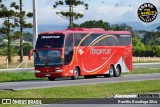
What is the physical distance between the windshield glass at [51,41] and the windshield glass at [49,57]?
41 cm

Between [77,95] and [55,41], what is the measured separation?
11.7 m

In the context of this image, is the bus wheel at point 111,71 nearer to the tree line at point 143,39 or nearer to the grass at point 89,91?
the grass at point 89,91

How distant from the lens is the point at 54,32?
1551 inches

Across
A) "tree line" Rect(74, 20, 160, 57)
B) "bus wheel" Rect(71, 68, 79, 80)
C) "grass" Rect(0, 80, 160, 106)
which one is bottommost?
"tree line" Rect(74, 20, 160, 57)


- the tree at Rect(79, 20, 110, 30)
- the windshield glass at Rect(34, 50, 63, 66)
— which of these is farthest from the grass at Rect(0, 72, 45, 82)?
the tree at Rect(79, 20, 110, 30)

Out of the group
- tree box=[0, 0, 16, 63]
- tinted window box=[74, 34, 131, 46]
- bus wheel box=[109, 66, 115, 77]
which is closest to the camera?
tinted window box=[74, 34, 131, 46]

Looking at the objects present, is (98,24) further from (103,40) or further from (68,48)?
(68,48)

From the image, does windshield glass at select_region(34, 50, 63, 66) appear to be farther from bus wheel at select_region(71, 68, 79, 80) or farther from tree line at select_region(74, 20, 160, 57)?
tree line at select_region(74, 20, 160, 57)

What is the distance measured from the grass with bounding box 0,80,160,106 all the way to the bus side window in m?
6.77

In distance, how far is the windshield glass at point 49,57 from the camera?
3878cm

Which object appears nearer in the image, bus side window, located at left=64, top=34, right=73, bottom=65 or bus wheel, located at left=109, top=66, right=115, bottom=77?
bus side window, located at left=64, top=34, right=73, bottom=65

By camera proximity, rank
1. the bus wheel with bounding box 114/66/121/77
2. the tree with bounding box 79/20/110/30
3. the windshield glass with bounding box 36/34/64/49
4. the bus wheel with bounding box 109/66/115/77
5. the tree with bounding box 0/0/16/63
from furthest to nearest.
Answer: the tree with bounding box 79/20/110/30 < the tree with bounding box 0/0/16/63 < the bus wheel with bounding box 114/66/121/77 < the bus wheel with bounding box 109/66/115/77 < the windshield glass with bounding box 36/34/64/49

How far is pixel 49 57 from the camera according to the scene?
38969 millimetres

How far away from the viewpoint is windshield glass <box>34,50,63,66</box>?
38.8 meters
